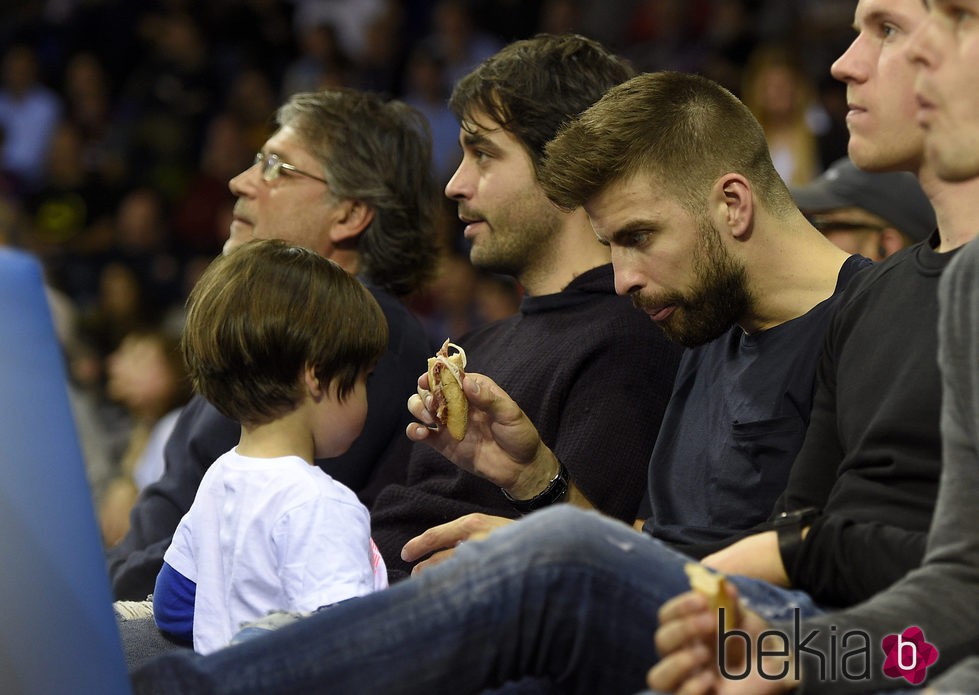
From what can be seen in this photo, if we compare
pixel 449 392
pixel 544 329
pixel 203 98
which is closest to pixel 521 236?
pixel 544 329

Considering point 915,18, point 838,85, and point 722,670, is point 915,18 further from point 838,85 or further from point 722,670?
point 838,85

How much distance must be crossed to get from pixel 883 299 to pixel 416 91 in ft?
19.1

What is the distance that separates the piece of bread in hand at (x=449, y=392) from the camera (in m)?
2.41

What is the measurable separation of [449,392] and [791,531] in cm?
72

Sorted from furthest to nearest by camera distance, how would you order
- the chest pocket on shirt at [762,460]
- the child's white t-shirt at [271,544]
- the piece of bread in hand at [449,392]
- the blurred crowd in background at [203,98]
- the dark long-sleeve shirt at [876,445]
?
1. the blurred crowd in background at [203,98]
2. the piece of bread in hand at [449,392]
3. the chest pocket on shirt at [762,460]
4. the child's white t-shirt at [271,544]
5. the dark long-sleeve shirt at [876,445]

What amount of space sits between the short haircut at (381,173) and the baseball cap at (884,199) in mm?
1072

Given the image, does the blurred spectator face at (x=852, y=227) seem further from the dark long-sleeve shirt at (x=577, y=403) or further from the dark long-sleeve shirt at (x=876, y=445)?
the dark long-sleeve shirt at (x=876, y=445)

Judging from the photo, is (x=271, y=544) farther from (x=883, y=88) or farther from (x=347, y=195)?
(x=347, y=195)

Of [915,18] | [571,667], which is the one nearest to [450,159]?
[915,18]

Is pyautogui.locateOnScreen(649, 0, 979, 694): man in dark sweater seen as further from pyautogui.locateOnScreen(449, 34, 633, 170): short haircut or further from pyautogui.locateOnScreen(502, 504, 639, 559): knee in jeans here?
pyautogui.locateOnScreen(449, 34, 633, 170): short haircut

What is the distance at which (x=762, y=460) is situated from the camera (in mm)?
2305


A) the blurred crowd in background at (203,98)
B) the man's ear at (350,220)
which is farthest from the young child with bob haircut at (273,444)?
the blurred crowd in background at (203,98)

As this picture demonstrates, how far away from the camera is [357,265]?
352 cm

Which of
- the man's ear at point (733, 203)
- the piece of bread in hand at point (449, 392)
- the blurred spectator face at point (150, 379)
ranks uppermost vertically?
the man's ear at point (733, 203)
